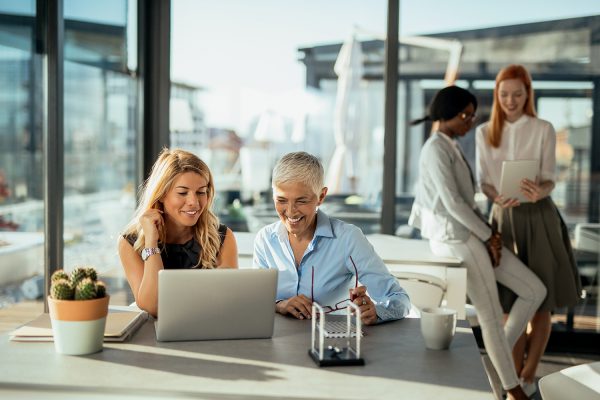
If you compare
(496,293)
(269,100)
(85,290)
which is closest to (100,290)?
(85,290)

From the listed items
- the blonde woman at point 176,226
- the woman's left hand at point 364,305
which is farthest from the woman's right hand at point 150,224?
the woman's left hand at point 364,305

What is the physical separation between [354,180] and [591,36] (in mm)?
1837

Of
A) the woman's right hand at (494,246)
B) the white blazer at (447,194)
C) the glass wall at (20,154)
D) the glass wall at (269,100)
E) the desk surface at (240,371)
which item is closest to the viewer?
the desk surface at (240,371)

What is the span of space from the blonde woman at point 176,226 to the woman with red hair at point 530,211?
75.0 inches

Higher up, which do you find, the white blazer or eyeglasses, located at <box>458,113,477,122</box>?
eyeglasses, located at <box>458,113,477,122</box>

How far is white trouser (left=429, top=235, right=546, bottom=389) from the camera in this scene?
12.0ft

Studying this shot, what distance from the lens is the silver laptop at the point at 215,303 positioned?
75.3 inches

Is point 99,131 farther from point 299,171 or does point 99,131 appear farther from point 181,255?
point 299,171

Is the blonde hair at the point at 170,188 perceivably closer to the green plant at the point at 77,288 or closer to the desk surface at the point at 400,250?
the green plant at the point at 77,288

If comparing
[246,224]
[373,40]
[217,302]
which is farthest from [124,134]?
[217,302]

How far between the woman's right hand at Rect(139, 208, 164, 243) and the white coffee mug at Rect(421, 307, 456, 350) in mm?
1007

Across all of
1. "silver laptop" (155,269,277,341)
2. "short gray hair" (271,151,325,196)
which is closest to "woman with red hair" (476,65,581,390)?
"short gray hair" (271,151,325,196)

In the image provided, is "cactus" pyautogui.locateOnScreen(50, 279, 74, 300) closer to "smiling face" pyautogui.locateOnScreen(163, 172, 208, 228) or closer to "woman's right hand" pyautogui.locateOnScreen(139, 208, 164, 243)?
"woman's right hand" pyautogui.locateOnScreen(139, 208, 164, 243)

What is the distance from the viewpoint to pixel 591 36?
4801 millimetres
